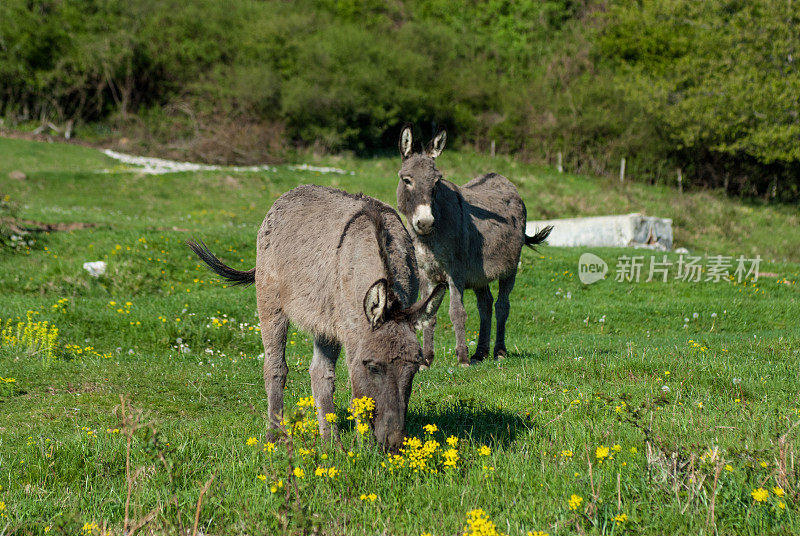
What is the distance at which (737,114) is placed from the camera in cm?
3369

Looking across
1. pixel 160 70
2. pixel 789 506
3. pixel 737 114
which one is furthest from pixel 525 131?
pixel 789 506

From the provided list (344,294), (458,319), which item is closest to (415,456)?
(344,294)

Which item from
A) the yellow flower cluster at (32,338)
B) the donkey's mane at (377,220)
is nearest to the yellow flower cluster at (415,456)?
the donkey's mane at (377,220)

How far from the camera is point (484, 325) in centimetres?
983

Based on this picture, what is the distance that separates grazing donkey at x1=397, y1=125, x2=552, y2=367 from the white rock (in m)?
8.30

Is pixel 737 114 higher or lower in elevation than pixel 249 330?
higher

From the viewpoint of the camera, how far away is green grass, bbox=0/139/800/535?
12.1ft

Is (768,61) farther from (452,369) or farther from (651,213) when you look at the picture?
(452,369)

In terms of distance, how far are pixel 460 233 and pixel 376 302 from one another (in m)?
4.90

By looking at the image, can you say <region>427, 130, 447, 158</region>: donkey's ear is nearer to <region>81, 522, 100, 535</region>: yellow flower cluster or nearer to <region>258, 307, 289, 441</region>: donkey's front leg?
<region>258, 307, 289, 441</region>: donkey's front leg

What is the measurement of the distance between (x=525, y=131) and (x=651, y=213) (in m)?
18.3

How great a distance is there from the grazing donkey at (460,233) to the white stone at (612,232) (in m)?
12.5

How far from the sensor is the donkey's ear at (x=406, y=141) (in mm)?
8188

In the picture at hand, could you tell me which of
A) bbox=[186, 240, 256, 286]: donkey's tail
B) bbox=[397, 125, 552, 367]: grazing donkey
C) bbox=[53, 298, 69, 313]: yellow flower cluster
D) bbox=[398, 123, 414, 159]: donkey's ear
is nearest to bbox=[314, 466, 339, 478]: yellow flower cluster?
bbox=[186, 240, 256, 286]: donkey's tail
